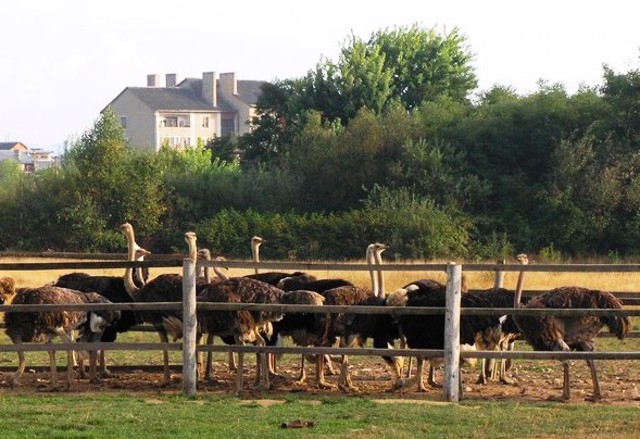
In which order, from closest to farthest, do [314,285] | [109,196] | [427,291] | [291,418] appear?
[291,418]
[427,291]
[314,285]
[109,196]

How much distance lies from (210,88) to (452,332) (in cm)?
8994

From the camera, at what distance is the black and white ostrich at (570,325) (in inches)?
523

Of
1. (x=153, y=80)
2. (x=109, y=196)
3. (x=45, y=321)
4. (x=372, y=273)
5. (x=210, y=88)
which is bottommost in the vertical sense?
(x=45, y=321)

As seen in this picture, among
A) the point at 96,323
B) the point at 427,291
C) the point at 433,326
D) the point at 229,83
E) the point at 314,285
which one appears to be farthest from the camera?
the point at 229,83

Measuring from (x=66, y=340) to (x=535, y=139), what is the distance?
32.9 metres

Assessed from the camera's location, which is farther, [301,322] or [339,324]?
[301,322]

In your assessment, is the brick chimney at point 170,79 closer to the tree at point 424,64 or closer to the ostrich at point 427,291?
the tree at point 424,64

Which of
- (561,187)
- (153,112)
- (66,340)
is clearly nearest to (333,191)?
(561,187)

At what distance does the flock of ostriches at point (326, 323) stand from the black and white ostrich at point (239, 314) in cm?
1

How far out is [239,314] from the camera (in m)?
13.7

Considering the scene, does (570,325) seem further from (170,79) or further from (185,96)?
(170,79)

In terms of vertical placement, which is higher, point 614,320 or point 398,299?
point 398,299

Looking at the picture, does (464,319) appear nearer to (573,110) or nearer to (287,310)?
(287,310)

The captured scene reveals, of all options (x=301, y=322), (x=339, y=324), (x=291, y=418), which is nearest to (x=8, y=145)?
(x=301, y=322)
